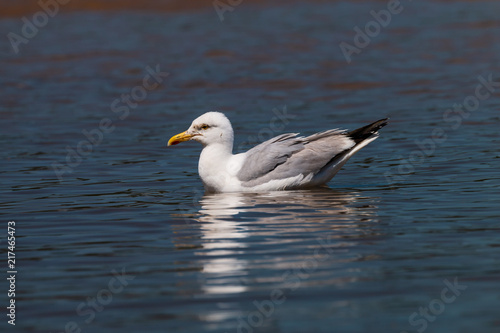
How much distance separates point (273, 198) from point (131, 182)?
2188 millimetres

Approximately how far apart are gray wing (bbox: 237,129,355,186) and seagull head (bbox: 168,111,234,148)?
413 millimetres

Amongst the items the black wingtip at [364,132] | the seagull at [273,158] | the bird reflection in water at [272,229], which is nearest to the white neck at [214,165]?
the seagull at [273,158]

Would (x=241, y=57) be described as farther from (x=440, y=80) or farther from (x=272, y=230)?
(x=272, y=230)

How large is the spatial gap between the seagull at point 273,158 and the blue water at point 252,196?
21 cm

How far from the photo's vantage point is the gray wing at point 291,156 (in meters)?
11.0

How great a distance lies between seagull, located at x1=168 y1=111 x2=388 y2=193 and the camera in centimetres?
1100

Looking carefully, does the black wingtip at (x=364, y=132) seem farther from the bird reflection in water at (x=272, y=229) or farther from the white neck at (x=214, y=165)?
the white neck at (x=214, y=165)

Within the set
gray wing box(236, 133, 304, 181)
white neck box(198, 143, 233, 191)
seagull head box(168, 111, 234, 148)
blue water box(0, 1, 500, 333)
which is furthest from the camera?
seagull head box(168, 111, 234, 148)

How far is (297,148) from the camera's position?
11203 mm

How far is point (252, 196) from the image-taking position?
10789 millimetres

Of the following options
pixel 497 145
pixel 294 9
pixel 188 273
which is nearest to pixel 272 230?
pixel 188 273

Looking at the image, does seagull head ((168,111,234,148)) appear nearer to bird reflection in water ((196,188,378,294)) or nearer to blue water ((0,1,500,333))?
blue water ((0,1,500,333))

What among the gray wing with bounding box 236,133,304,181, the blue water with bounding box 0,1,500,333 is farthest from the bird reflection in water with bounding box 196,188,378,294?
the gray wing with bounding box 236,133,304,181

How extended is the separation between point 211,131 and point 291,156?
1059 millimetres
